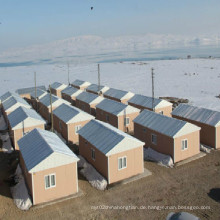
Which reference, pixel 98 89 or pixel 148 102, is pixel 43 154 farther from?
pixel 98 89

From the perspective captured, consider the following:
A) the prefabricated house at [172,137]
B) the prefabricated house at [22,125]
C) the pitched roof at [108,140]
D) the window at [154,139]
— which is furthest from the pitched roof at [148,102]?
the prefabricated house at [22,125]

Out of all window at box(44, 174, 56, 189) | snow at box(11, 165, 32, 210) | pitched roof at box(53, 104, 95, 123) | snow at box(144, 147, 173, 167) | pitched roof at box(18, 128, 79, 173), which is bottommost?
snow at box(11, 165, 32, 210)

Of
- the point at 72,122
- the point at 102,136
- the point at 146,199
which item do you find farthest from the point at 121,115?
the point at 146,199

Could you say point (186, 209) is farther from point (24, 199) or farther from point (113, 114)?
point (113, 114)

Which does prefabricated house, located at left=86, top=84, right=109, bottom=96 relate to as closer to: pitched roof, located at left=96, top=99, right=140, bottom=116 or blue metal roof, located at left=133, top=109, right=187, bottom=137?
pitched roof, located at left=96, top=99, right=140, bottom=116

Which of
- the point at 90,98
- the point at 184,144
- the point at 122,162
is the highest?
the point at 90,98

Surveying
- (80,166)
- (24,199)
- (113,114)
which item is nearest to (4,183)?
(24,199)

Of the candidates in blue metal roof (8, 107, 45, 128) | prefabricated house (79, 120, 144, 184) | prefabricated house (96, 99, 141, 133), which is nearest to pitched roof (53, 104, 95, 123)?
blue metal roof (8, 107, 45, 128)
